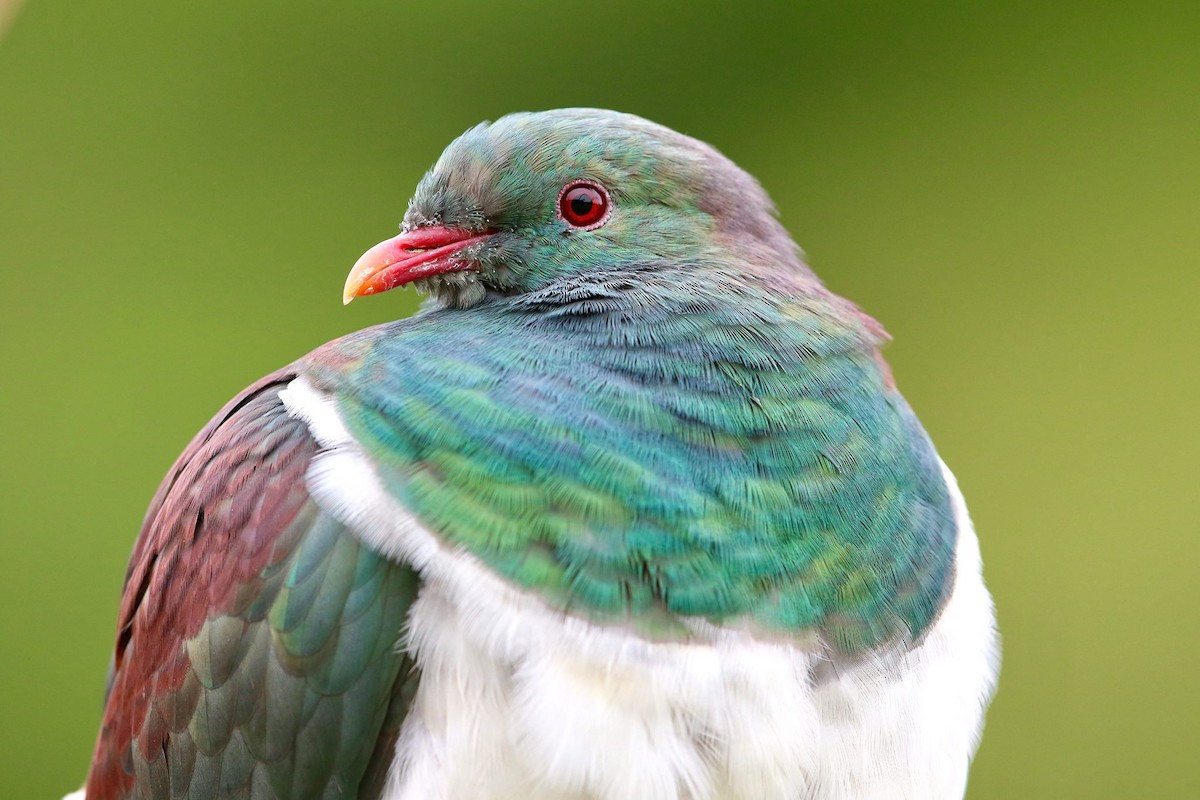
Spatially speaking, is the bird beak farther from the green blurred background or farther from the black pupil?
the green blurred background

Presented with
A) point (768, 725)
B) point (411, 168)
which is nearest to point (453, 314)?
point (768, 725)

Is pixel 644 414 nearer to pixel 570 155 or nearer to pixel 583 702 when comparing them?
pixel 583 702

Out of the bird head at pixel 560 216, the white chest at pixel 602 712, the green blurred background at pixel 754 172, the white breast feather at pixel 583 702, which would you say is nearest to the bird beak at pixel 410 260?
the bird head at pixel 560 216

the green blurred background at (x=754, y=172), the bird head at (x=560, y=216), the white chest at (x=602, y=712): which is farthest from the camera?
the green blurred background at (x=754, y=172)

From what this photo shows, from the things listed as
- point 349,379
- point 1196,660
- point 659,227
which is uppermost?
point 659,227

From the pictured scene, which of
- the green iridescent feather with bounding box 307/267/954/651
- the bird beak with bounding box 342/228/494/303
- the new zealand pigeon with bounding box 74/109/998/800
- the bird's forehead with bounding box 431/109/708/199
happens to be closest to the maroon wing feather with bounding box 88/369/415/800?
the new zealand pigeon with bounding box 74/109/998/800

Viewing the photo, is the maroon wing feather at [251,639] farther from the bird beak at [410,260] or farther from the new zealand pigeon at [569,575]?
the bird beak at [410,260]

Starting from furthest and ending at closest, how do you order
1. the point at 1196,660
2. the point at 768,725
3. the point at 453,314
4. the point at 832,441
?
the point at 1196,660, the point at 453,314, the point at 832,441, the point at 768,725

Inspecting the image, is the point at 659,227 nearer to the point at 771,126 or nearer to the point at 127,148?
the point at 771,126
